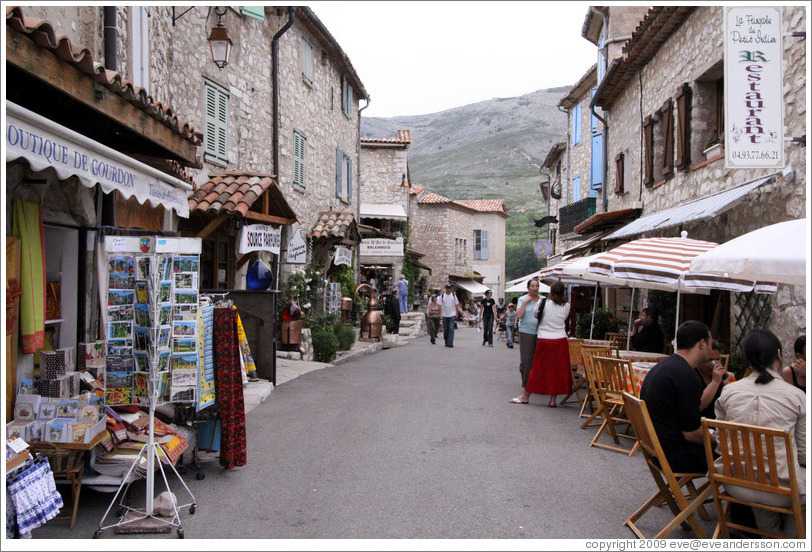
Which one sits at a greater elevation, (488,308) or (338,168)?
(338,168)

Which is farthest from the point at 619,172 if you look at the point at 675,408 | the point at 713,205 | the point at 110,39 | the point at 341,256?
the point at 675,408

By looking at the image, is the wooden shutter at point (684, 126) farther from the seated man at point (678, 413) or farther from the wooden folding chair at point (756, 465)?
the wooden folding chair at point (756, 465)

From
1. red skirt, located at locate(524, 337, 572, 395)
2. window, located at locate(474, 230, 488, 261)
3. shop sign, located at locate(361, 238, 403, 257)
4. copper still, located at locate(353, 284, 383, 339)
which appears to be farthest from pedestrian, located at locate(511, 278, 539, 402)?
window, located at locate(474, 230, 488, 261)

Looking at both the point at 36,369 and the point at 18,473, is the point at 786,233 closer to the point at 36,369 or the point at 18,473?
the point at 18,473

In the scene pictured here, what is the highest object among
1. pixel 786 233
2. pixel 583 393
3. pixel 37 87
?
pixel 37 87

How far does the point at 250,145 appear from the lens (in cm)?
1324

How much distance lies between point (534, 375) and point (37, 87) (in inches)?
268

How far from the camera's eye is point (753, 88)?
729cm

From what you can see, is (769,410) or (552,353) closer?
(769,410)

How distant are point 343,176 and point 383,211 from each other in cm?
779

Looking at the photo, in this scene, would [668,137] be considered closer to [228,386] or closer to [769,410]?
[769,410]

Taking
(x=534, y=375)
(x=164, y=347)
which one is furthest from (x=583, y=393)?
(x=164, y=347)

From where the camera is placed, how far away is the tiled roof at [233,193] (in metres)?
9.75

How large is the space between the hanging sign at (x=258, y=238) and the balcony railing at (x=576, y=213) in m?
11.0
